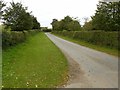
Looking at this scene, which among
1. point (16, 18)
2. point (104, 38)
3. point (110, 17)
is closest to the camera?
point (104, 38)

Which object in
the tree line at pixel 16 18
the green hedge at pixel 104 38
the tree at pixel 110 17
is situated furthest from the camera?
the tree line at pixel 16 18

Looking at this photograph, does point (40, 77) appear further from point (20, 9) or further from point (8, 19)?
point (20, 9)

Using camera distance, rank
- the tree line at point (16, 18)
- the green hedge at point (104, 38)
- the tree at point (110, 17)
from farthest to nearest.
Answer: the tree line at point (16, 18)
the tree at point (110, 17)
the green hedge at point (104, 38)

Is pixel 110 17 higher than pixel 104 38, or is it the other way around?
pixel 110 17

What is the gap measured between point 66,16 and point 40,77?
78946 millimetres

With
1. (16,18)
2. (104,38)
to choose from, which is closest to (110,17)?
(104,38)

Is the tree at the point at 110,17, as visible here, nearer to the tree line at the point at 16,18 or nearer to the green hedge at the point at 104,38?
the green hedge at the point at 104,38

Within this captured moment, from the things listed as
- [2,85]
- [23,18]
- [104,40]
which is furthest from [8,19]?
[2,85]

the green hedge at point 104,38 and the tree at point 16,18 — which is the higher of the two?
the tree at point 16,18

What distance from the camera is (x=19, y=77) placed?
10336 millimetres

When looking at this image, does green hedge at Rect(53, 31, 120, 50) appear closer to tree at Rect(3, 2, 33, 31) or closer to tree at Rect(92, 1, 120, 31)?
tree at Rect(92, 1, 120, 31)

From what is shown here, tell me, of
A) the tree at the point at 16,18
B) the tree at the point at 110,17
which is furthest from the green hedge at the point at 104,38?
the tree at the point at 16,18

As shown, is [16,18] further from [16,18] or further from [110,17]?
[110,17]

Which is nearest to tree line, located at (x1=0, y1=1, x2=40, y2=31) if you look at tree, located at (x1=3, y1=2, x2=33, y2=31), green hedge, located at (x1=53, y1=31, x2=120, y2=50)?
tree, located at (x1=3, y1=2, x2=33, y2=31)
